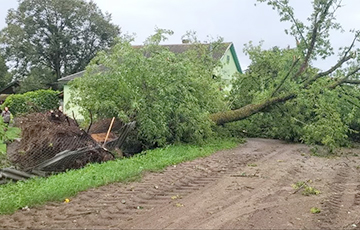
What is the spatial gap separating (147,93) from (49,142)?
393 centimetres

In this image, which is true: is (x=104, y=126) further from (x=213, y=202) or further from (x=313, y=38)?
(x=313, y=38)

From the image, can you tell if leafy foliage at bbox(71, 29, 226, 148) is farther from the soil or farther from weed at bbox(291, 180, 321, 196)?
weed at bbox(291, 180, 321, 196)

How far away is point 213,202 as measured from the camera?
5.75m

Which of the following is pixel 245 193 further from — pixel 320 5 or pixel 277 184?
pixel 320 5

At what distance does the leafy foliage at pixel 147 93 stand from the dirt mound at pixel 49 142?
1.67m

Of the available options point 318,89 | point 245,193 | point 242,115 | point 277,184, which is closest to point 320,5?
point 318,89

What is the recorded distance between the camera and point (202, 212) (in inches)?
204

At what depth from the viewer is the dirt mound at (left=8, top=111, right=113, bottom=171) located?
8195mm

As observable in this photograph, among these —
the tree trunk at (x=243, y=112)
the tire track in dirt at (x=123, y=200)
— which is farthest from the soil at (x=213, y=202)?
the tree trunk at (x=243, y=112)

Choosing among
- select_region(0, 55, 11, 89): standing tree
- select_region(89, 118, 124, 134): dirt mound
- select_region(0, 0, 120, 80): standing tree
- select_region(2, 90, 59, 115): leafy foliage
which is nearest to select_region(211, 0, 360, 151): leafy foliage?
select_region(89, 118, 124, 134): dirt mound

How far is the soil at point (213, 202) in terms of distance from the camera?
4.75 metres

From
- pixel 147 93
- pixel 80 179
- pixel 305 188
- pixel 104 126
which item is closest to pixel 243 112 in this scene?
pixel 147 93

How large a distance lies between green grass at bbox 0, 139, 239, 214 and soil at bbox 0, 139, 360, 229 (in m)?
0.20

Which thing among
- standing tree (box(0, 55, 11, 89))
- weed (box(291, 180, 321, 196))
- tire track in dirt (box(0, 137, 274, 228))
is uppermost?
standing tree (box(0, 55, 11, 89))
